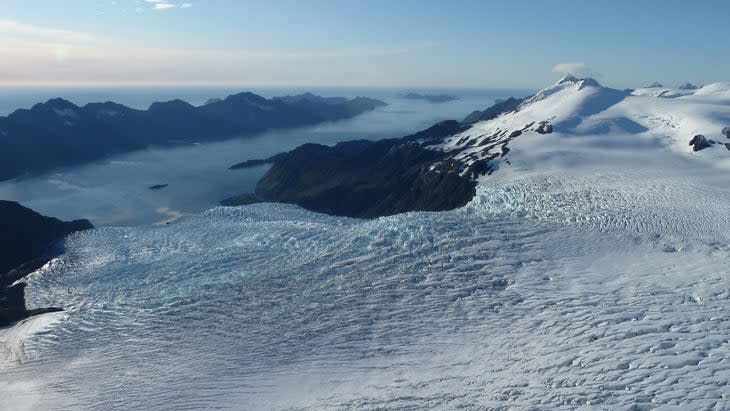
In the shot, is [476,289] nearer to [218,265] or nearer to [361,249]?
[361,249]

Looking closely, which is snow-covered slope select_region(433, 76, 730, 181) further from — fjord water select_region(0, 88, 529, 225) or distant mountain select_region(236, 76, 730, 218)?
fjord water select_region(0, 88, 529, 225)

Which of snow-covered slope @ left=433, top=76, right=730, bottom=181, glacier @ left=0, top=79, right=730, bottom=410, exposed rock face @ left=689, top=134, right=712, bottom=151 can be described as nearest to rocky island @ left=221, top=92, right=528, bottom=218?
snow-covered slope @ left=433, top=76, right=730, bottom=181

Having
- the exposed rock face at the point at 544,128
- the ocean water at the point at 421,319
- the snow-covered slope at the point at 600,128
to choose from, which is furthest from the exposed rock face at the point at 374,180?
the ocean water at the point at 421,319

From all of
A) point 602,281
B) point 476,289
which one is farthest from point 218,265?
point 602,281

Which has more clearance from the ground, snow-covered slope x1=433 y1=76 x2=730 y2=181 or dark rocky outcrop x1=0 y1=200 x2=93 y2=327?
snow-covered slope x1=433 y1=76 x2=730 y2=181

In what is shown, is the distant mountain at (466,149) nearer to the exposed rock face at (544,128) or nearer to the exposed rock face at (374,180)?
the exposed rock face at (544,128)

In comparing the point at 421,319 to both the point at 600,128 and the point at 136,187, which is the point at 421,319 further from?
the point at 136,187
